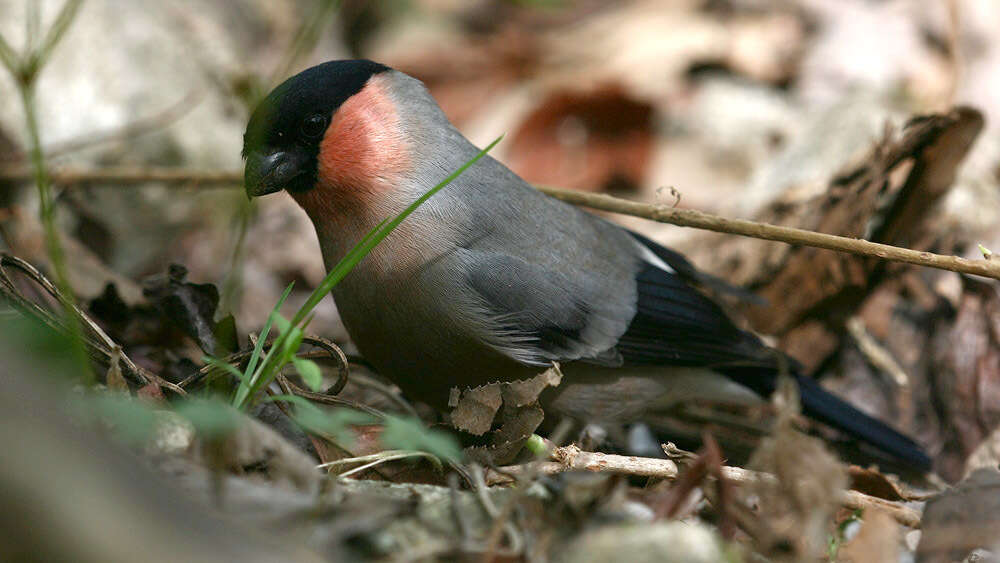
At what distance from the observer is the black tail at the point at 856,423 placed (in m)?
3.83

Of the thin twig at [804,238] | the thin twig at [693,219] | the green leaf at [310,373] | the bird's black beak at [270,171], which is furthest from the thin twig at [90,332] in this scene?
the thin twig at [804,238]

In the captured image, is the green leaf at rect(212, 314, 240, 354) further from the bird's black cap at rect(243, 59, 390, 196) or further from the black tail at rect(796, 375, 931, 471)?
the black tail at rect(796, 375, 931, 471)

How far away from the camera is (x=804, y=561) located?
191 cm

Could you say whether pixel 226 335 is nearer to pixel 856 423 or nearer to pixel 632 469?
pixel 632 469

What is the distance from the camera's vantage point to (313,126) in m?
3.31

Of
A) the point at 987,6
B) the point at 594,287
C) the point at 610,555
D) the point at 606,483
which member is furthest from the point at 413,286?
the point at 987,6

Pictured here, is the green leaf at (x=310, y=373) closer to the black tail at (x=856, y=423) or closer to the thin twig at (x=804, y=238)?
the thin twig at (x=804, y=238)

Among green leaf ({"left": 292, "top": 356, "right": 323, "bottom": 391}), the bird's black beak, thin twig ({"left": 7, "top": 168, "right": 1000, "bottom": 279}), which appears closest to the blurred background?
thin twig ({"left": 7, "top": 168, "right": 1000, "bottom": 279})

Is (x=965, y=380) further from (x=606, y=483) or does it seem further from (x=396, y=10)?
(x=396, y=10)

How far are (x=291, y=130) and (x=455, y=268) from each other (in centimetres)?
72

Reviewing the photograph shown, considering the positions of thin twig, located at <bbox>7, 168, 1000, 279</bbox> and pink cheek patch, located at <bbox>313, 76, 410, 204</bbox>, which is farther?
pink cheek patch, located at <bbox>313, 76, 410, 204</bbox>

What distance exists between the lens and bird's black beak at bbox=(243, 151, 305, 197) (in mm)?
3254

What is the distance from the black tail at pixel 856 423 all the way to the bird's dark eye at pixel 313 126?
2.17m

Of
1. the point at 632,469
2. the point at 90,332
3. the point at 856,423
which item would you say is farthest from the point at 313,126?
the point at 856,423
